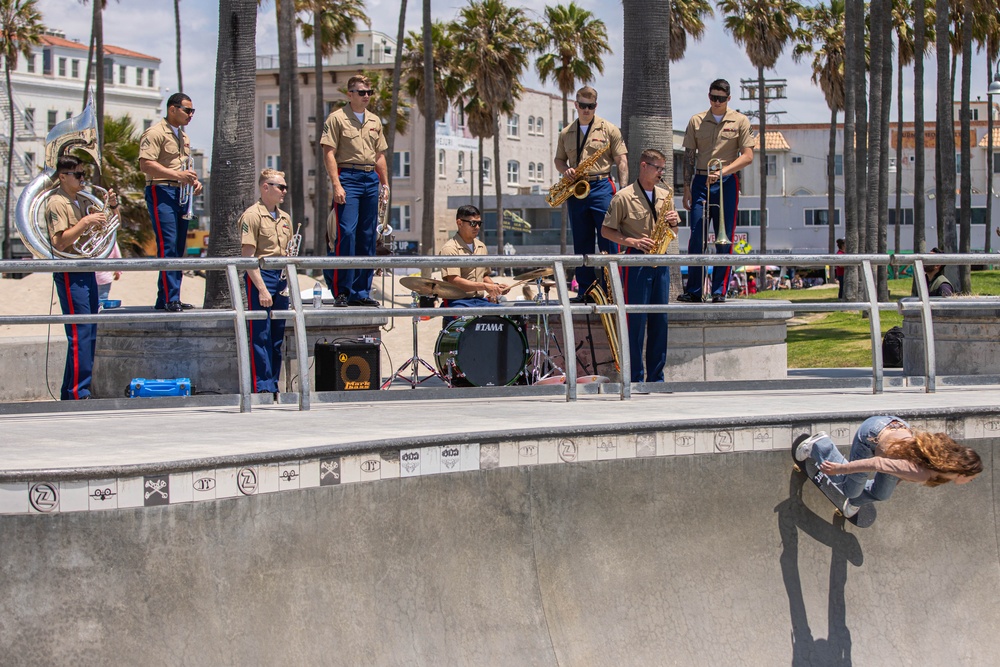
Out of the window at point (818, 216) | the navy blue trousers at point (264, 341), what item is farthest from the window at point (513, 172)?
the navy blue trousers at point (264, 341)

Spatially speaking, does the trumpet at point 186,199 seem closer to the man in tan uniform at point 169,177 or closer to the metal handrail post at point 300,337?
the man in tan uniform at point 169,177

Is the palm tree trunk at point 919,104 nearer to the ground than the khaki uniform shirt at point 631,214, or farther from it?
farther from it

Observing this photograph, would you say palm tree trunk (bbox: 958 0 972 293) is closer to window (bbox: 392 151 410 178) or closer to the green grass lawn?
the green grass lawn

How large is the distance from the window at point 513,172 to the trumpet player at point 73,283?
7294 centimetres

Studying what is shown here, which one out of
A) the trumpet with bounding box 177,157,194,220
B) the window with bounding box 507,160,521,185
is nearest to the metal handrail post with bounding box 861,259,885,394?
the trumpet with bounding box 177,157,194,220

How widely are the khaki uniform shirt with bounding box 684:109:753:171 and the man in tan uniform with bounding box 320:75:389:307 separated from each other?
286 centimetres

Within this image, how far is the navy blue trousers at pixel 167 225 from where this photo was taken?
10.4 m

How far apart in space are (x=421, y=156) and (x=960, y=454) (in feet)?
229

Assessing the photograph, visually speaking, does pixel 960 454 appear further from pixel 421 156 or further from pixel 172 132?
pixel 421 156

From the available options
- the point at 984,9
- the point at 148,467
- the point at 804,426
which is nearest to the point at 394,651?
the point at 148,467

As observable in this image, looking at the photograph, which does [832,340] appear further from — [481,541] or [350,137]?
[481,541]

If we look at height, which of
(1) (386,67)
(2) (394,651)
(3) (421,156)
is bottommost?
(2) (394,651)

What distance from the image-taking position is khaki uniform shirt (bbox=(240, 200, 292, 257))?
9.05 meters

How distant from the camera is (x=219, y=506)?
511cm
